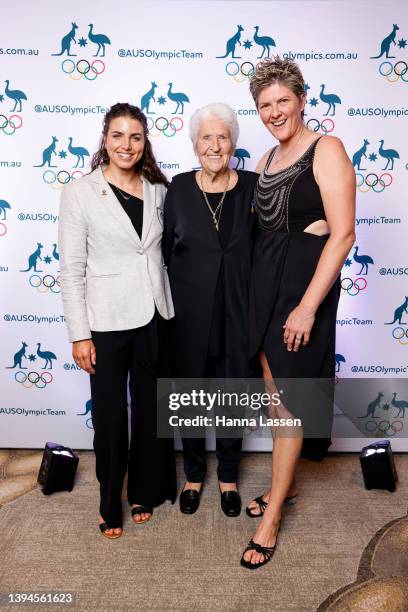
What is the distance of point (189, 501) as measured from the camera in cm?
225

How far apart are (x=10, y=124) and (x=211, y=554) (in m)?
2.17

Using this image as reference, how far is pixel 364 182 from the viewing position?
2604mm

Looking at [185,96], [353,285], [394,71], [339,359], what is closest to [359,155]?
[394,71]

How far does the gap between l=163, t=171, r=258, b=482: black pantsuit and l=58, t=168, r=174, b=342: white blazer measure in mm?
113

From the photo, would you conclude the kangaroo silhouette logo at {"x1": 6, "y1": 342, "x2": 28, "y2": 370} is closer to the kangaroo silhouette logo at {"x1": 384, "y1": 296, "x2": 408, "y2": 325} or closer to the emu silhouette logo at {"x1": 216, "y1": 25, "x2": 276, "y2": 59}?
the emu silhouette logo at {"x1": 216, "y1": 25, "x2": 276, "y2": 59}

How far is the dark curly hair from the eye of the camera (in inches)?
73.5

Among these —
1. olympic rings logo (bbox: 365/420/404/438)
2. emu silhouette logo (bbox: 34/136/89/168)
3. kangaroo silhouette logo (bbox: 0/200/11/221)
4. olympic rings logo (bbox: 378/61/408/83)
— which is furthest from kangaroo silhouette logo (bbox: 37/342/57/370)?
olympic rings logo (bbox: 378/61/408/83)

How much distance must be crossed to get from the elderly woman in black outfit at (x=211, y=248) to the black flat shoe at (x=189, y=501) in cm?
58

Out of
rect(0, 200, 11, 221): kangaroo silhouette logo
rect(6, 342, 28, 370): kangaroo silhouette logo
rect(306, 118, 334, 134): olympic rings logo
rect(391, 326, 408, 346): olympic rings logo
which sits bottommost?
rect(6, 342, 28, 370): kangaroo silhouette logo

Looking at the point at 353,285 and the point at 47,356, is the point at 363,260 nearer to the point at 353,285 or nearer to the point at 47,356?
the point at 353,285

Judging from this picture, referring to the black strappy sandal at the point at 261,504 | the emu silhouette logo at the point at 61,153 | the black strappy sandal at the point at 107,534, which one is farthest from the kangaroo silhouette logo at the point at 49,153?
the black strappy sandal at the point at 261,504

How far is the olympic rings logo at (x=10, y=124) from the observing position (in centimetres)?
254

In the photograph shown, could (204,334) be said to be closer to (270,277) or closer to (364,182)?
(270,277)

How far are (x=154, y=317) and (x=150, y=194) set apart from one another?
1.55 ft
